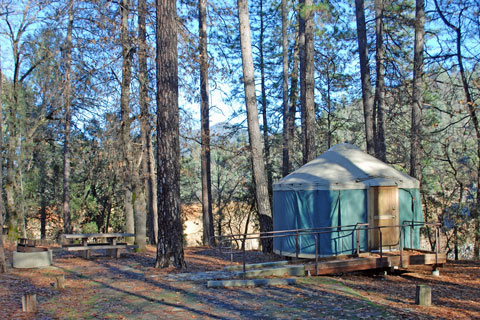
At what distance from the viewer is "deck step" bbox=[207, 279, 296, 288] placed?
24.9 feet

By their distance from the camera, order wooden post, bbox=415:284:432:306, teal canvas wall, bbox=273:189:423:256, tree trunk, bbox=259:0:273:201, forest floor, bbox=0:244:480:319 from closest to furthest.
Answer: forest floor, bbox=0:244:480:319
wooden post, bbox=415:284:432:306
teal canvas wall, bbox=273:189:423:256
tree trunk, bbox=259:0:273:201

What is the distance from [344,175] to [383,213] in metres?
1.24

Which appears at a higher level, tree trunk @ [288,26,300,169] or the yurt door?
tree trunk @ [288,26,300,169]

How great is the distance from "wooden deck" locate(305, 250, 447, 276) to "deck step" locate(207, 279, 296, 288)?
1153 mm

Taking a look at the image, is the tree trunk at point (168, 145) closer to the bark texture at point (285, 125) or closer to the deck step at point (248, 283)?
the deck step at point (248, 283)

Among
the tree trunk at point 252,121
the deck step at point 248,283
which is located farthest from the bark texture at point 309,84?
the deck step at point 248,283

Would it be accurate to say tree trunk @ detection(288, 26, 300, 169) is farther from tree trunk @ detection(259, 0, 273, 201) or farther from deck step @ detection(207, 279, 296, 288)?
deck step @ detection(207, 279, 296, 288)

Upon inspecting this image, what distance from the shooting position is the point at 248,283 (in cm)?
775

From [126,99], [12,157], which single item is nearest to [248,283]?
[126,99]

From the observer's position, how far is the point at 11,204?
51.9ft

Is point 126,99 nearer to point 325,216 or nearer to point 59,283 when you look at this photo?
point 59,283

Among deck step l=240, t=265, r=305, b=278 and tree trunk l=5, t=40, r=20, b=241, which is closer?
deck step l=240, t=265, r=305, b=278

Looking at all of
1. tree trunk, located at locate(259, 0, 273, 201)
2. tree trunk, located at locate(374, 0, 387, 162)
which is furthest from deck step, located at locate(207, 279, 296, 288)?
tree trunk, located at locate(259, 0, 273, 201)

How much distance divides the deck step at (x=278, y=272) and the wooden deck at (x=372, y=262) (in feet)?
0.51
